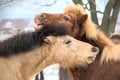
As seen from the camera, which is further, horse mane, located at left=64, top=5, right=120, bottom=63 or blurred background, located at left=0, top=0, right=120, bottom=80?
blurred background, located at left=0, top=0, right=120, bottom=80

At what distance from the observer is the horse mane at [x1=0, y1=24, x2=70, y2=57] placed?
286 cm

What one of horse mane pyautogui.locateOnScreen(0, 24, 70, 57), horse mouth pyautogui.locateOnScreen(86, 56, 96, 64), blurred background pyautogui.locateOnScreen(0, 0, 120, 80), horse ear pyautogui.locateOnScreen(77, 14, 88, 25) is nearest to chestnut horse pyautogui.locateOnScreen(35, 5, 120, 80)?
horse ear pyautogui.locateOnScreen(77, 14, 88, 25)

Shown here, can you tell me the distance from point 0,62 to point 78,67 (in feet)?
2.38

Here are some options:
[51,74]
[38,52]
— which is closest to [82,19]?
[38,52]

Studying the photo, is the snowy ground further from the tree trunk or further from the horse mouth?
the horse mouth

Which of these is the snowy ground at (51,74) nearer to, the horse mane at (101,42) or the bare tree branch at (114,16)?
the bare tree branch at (114,16)

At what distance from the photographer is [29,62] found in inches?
116

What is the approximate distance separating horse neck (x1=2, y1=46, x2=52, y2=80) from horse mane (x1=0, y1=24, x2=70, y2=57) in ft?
0.13

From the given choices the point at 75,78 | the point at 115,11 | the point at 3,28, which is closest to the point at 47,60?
the point at 75,78

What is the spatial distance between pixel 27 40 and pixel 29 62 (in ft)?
0.62

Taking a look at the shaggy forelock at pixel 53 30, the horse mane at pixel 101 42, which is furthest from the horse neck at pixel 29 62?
the horse mane at pixel 101 42

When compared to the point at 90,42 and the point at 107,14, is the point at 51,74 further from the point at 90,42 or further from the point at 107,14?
the point at 90,42

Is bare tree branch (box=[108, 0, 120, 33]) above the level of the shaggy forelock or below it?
below

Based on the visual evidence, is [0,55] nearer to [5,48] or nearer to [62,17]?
[5,48]
